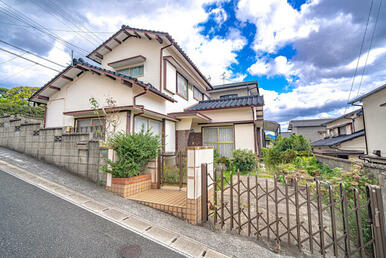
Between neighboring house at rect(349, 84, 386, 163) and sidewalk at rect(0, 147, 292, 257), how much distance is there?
11.0 meters

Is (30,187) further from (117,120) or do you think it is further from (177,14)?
(177,14)

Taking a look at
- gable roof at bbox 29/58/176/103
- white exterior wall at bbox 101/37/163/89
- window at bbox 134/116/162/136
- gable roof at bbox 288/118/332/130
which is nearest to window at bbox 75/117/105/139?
window at bbox 134/116/162/136

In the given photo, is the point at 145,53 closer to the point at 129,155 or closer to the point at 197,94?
the point at 197,94

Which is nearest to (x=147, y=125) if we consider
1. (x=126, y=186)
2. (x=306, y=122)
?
(x=126, y=186)

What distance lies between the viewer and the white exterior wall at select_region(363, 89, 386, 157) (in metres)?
9.56

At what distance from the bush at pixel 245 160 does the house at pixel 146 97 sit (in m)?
0.90

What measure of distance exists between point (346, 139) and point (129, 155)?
15.8 metres

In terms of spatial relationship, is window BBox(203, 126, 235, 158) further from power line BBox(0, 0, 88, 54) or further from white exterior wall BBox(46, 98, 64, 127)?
power line BBox(0, 0, 88, 54)

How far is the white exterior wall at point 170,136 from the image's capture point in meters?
9.10

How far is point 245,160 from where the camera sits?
8.60 m

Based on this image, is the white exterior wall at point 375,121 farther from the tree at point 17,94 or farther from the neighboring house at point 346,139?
the tree at point 17,94

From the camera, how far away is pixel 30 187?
412cm

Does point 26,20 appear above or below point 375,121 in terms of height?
above

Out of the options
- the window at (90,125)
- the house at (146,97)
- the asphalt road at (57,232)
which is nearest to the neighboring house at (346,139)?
the house at (146,97)
